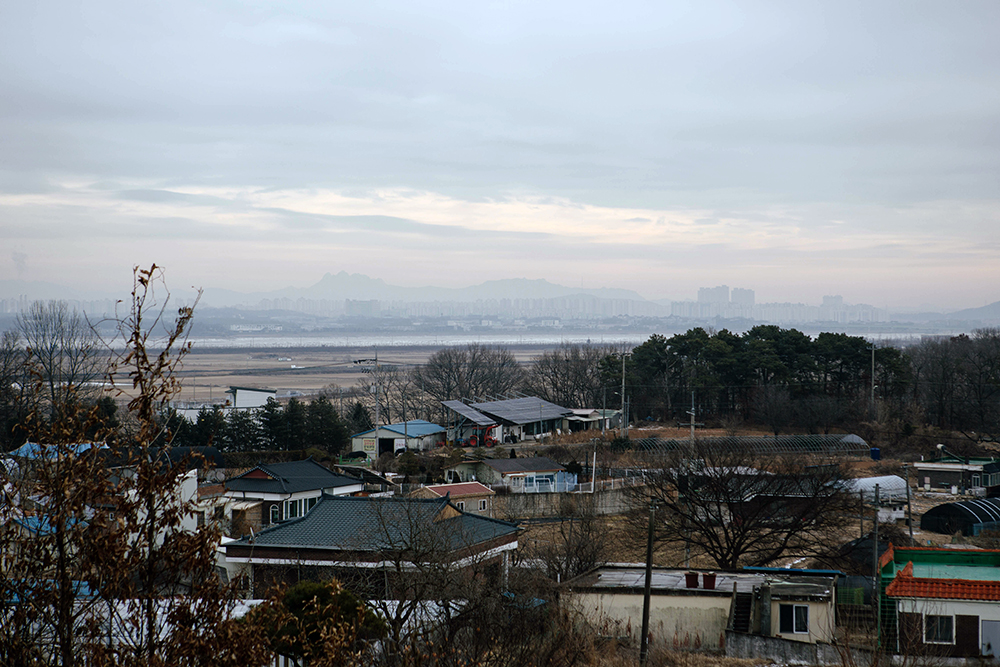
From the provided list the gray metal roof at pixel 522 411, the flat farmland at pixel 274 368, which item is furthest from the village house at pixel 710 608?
the flat farmland at pixel 274 368

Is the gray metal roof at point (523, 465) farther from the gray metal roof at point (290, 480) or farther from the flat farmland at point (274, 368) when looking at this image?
the flat farmland at point (274, 368)

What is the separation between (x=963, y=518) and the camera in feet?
71.7

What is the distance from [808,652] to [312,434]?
969 inches

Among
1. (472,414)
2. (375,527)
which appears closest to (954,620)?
(375,527)

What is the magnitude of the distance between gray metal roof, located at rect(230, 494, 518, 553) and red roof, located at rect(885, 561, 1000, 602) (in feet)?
21.3

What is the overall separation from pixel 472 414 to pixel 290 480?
14.2m

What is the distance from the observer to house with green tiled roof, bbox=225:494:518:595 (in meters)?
12.9

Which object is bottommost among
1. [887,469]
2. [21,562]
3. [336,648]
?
[887,469]

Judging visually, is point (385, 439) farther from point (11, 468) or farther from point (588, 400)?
point (11, 468)

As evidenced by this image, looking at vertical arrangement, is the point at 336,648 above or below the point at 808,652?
above

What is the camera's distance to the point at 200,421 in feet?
100

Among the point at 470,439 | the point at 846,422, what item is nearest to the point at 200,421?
the point at 470,439

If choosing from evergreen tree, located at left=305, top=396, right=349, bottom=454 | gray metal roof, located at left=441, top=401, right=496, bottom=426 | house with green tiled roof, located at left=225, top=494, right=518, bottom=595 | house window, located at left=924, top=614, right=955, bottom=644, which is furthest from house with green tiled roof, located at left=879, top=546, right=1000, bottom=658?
evergreen tree, located at left=305, top=396, right=349, bottom=454

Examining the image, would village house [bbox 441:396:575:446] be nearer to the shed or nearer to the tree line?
the tree line
